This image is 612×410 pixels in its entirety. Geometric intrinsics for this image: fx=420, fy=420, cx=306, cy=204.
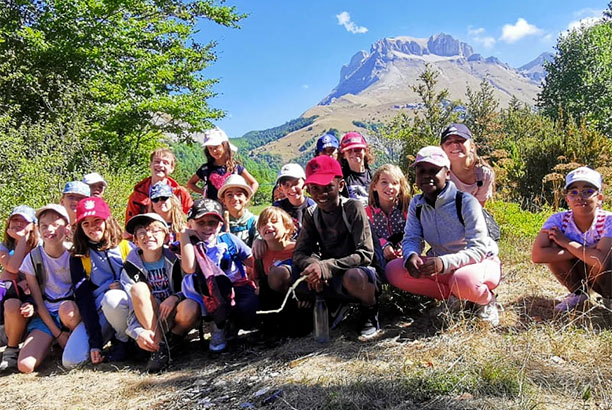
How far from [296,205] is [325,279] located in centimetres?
113

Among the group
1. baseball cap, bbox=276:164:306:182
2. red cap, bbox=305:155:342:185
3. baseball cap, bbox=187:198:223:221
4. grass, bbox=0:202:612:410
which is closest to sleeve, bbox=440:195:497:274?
grass, bbox=0:202:612:410

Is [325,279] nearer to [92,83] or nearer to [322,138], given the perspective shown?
[322,138]

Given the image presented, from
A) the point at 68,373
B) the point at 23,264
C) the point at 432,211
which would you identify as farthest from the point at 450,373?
the point at 23,264

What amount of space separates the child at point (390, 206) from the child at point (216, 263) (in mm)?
1295

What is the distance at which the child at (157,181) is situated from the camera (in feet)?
15.8

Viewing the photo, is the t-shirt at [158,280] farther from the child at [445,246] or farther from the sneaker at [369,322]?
the child at [445,246]

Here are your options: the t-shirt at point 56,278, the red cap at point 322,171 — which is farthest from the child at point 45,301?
the red cap at point 322,171

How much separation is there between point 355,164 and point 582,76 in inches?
1432

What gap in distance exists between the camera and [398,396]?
232cm

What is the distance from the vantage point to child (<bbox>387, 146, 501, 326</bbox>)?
120 inches

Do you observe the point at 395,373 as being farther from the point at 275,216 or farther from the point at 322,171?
the point at 275,216

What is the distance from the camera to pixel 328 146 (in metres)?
4.91

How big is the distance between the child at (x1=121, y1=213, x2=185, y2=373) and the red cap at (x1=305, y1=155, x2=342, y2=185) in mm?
1435

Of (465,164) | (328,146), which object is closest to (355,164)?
(328,146)
